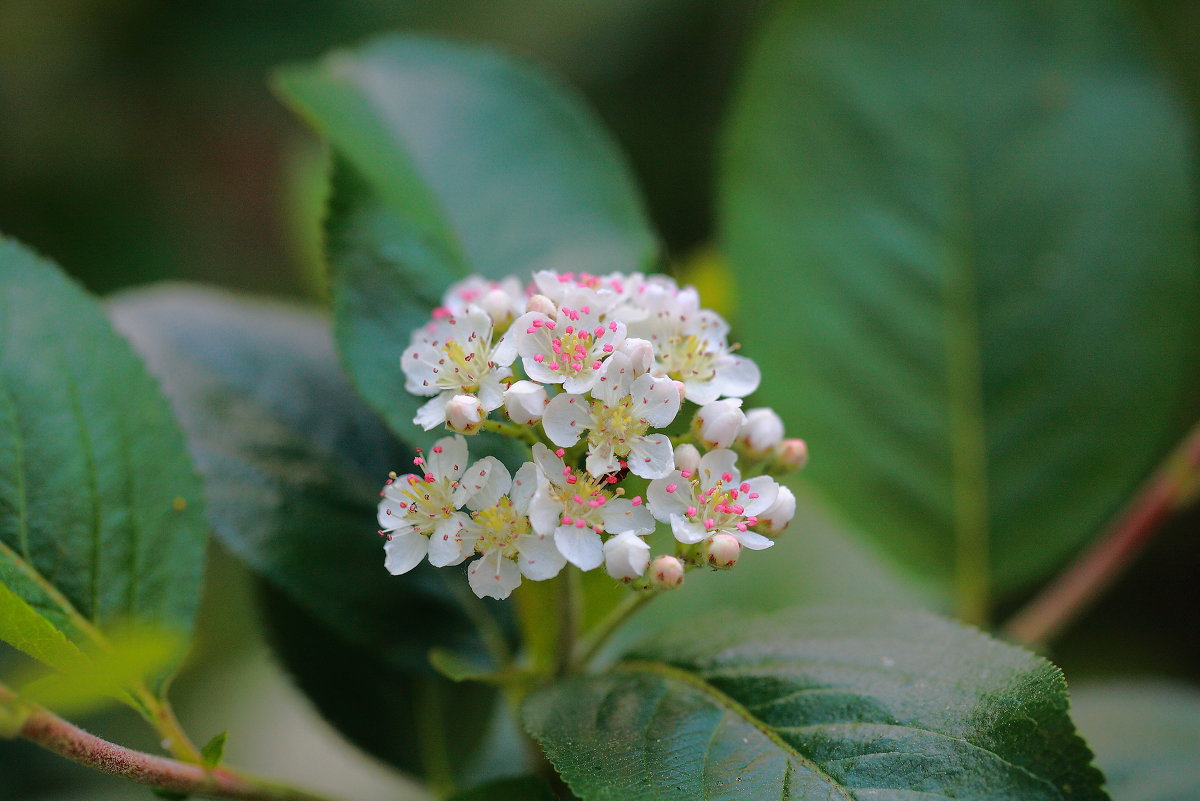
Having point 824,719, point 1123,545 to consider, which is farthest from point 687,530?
point 1123,545

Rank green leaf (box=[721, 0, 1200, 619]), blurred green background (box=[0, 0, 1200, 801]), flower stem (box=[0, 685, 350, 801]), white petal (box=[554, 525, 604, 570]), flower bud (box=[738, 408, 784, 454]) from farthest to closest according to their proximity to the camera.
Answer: blurred green background (box=[0, 0, 1200, 801]) → green leaf (box=[721, 0, 1200, 619]) → flower bud (box=[738, 408, 784, 454]) → white petal (box=[554, 525, 604, 570]) → flower stem (box=[0, 685, 350, 801])

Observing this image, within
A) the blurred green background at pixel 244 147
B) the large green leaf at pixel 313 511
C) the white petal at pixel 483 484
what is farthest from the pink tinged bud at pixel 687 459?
the blurred green background at pixel 244 147

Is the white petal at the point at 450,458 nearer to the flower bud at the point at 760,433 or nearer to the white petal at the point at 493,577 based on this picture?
the white petal at the point at 493,577

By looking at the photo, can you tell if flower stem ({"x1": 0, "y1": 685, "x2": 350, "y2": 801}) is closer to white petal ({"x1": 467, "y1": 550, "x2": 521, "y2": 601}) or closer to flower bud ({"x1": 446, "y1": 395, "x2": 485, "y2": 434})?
white petal ({"x1": 467, "y1": 550, "x2": 521, "y2": 601})

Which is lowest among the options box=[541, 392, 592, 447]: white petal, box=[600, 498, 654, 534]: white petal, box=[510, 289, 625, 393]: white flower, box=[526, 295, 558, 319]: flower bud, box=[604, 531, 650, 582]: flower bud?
box=[604, 531, 650, 582]: flower bud

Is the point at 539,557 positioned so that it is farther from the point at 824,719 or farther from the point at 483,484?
the point at 824,719

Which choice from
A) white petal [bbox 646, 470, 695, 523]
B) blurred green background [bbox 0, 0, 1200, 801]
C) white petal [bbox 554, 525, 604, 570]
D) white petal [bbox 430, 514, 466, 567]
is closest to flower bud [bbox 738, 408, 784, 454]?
white petal [bbox 646, 470, 695, 523]
